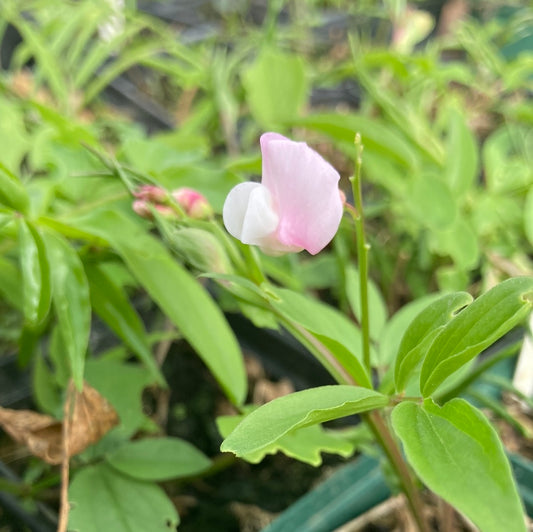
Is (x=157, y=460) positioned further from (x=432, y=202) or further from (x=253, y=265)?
(x=432, y=202)

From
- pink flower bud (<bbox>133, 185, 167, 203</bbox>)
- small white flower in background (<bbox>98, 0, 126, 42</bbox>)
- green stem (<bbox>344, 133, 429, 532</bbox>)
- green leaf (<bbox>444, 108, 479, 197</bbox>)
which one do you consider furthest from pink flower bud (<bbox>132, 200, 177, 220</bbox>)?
small white flower in background (<bbox>98, 0, 126, 42</bbox>)

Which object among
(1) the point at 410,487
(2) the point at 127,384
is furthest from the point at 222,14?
(1) the point at 410,487

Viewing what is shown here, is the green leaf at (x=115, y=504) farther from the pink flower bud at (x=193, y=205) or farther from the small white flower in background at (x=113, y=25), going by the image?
the small white flower in background at (x=113, y=25)

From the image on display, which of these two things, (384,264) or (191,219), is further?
(384,264)

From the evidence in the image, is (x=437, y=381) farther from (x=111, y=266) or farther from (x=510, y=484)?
(x=111, y=266)

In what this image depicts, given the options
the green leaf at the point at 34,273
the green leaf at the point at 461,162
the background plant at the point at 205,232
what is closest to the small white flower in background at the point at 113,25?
the background plant at the point at 205,232

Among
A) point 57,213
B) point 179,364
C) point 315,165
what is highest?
point 315,165
